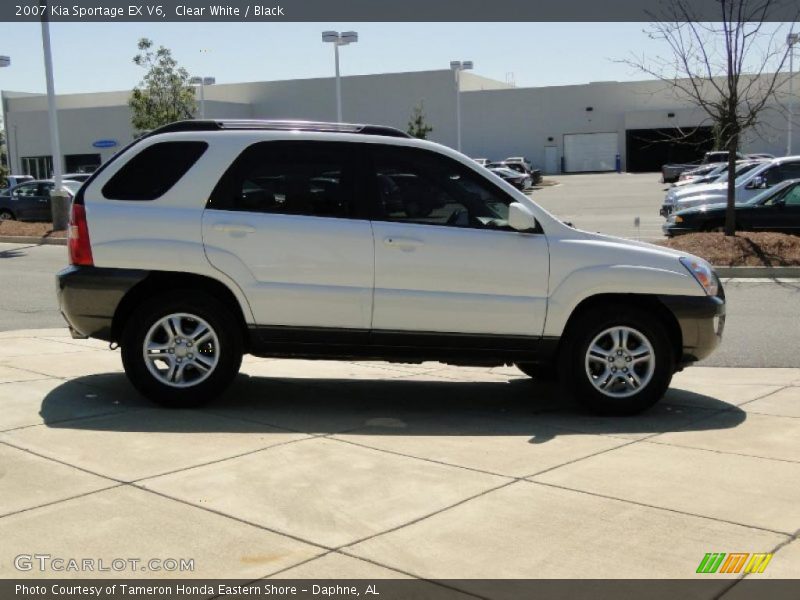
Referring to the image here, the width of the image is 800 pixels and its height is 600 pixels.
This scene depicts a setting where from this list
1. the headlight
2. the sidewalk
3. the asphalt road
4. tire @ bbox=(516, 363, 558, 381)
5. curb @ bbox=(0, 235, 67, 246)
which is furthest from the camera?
curb @ bbox=(0, 235, 67, 246)

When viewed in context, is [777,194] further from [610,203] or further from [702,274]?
[610,203]

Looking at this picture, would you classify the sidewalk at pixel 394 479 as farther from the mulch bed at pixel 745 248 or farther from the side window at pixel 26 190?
the side window at pixel 26 190

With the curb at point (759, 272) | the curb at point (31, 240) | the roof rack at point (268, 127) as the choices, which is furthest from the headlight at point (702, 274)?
the curb at point (31, 240)

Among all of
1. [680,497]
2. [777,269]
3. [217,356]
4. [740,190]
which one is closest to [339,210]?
[217,356]

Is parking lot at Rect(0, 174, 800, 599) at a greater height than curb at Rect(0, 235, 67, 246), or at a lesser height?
lesser

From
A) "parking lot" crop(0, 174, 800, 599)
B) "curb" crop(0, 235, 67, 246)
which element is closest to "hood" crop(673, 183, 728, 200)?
"curb" crop(0, 235, 67, 246)

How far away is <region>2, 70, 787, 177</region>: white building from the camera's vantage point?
6944cm

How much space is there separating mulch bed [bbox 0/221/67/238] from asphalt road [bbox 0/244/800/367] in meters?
7.73

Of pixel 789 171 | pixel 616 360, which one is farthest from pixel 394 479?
pixel 789 171

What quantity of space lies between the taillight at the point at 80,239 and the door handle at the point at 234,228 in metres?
0.91

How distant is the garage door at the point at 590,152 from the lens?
72438 mm

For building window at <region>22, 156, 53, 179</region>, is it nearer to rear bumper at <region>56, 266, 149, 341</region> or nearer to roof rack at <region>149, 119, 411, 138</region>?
roof rack at <region>149, 119, 411, 138</region>

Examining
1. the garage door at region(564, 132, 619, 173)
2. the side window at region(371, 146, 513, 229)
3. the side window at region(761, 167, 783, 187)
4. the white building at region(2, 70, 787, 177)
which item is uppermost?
the white building at region(2, 70, 787, 177)
